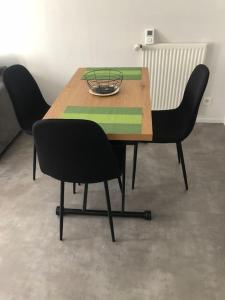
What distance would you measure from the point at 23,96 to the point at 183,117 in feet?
3.82

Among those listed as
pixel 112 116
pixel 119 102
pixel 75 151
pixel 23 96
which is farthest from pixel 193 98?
pixel 23 96

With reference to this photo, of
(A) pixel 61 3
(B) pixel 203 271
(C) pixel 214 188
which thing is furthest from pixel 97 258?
(A) pixel 61 3

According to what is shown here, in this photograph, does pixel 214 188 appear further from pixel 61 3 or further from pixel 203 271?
pixel 61 3

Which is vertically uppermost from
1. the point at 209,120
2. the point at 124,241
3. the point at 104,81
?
the point at 104,81

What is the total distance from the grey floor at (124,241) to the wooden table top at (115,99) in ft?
2.47

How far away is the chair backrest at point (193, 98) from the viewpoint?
1.57 metres

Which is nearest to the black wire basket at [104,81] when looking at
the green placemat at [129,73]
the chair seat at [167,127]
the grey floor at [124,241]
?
the green placemat at [129,73]

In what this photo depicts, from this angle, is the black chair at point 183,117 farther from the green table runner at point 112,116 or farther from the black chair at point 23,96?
the black chair at point 23,96

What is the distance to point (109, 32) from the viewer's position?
95.0 inches

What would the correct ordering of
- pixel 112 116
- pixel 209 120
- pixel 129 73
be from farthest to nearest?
pixel 209 120
pixel 129 73
pixel 112 116

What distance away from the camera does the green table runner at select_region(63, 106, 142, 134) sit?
1217mm

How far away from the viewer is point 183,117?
186cm

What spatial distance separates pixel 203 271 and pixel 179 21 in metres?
2.03

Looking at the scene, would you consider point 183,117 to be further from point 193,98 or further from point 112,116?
point 112,116
